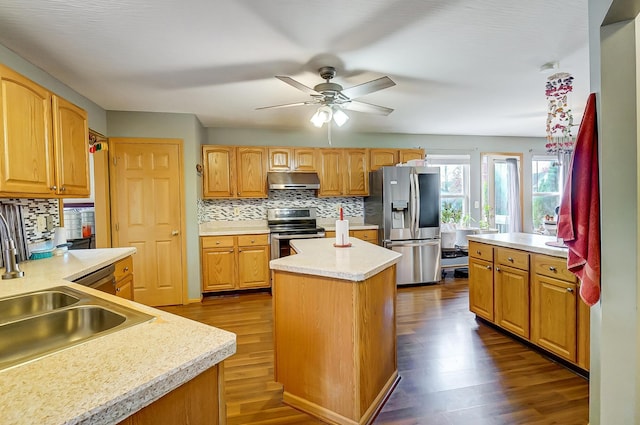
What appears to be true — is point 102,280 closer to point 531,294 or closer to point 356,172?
point 531,294

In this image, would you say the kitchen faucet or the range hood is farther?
the range hood

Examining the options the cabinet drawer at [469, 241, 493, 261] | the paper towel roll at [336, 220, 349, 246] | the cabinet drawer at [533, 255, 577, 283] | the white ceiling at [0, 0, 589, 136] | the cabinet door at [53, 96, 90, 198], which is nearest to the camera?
the white ceiling at [0, 0, 589, 136]

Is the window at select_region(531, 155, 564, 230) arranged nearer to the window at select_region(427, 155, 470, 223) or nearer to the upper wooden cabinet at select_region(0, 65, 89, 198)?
the window at select_region(427, 155, 470, 223)

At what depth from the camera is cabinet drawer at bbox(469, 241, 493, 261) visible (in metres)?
2.95

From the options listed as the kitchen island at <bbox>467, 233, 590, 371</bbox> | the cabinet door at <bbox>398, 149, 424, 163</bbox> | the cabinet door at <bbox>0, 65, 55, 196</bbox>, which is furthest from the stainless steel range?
the cabinet door at <bbox>0, 65, 55, 196</bbox>

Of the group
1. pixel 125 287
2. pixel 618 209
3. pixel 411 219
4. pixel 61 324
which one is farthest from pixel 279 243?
pixel 618 209

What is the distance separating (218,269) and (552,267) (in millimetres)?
3563

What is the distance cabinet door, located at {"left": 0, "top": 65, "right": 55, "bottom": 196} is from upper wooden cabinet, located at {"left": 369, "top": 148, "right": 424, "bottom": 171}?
3856 mm

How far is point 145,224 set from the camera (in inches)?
148

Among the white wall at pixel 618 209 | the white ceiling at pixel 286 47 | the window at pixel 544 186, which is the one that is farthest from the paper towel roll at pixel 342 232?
the window at pixel 544 186

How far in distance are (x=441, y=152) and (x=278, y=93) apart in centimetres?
344

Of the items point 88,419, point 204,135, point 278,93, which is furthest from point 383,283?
point 204,135

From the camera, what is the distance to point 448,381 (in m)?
2.15

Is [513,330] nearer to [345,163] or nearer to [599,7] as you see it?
[599,7]
